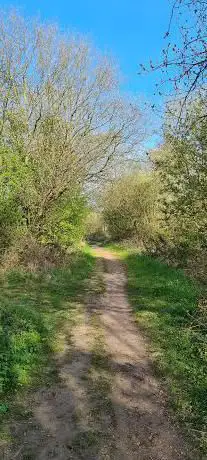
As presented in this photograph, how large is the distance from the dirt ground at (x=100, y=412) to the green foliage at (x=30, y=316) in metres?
0.47

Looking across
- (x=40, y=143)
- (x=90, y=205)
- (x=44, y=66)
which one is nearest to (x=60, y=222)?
(x=40, y=143)

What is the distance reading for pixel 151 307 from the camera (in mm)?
12523

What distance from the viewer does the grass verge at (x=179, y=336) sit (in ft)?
21.4

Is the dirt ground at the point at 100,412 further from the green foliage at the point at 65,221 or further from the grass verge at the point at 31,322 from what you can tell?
the green foliage at the point at 65,221

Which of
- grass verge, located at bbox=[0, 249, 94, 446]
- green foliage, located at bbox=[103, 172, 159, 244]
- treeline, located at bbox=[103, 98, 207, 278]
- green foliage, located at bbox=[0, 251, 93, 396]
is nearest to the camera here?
grass verge, located at bbox=[0, 249, 94, 446]

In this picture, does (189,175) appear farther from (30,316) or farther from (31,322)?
(31,322)

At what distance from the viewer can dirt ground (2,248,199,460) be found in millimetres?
5355

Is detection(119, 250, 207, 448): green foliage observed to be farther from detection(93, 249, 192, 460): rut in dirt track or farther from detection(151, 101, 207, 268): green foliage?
detection(151, 101, 207, 268): green foliage

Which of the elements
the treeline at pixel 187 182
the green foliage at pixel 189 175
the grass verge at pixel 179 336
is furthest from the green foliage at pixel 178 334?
the green foliage at pixel 189 175

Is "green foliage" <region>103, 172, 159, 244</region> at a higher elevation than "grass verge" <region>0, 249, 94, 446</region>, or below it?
higher

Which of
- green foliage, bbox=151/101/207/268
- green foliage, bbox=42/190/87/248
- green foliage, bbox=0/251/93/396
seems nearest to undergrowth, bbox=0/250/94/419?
green foliage, bbox=0/251/93/396

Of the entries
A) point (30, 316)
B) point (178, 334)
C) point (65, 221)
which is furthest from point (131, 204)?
point (178, 334)

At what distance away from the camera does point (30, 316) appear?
34.7 feet

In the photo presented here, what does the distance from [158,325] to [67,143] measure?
42.5ft
